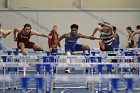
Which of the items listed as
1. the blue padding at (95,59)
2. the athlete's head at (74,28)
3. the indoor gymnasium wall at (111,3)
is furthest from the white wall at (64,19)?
the blue padding at (95,59)

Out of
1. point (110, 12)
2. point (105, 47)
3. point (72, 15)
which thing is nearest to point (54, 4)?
point (72, 15)

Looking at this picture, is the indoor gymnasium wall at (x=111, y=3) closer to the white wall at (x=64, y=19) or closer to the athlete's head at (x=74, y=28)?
the white wall at (x=64, y=19)

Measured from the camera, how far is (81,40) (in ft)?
66.0

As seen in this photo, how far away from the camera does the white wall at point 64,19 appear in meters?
19.8

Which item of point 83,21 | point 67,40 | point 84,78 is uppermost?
point 83,21

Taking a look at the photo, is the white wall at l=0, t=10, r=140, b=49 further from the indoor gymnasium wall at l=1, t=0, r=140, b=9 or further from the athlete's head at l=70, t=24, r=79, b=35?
the athlete's head at l=70, t=24, r=79, b=35

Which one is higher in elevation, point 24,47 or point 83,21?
point 83,21

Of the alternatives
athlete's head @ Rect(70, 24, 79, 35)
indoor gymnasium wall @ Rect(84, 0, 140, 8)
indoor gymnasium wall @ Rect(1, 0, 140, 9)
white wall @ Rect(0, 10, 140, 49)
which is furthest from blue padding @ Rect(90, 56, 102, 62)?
indoor gymnasium wall @ Rect(84, 0, 140, 8)

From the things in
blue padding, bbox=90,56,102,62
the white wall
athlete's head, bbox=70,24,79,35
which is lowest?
blue padding, bbox=90,56,102,62

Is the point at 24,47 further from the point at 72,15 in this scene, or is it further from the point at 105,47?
the point at 72,15

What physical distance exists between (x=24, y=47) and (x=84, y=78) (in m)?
6.40

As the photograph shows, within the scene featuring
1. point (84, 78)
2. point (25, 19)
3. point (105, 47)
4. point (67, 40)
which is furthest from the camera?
point (25, 19)

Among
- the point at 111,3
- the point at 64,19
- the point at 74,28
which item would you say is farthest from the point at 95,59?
the point at 111,3

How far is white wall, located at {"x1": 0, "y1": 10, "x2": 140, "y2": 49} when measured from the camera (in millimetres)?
19828
